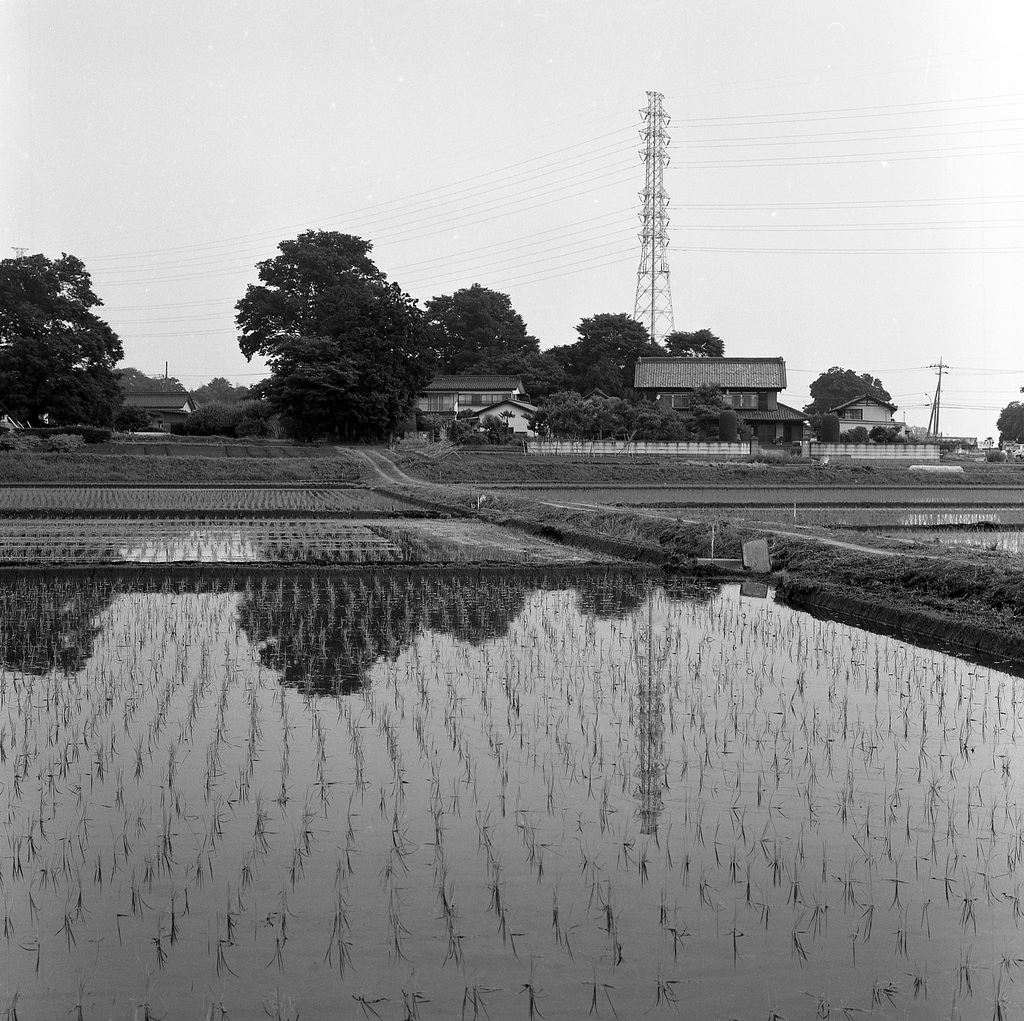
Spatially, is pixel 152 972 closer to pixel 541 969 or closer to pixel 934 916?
pixel 541 969

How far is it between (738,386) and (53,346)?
2949 cm

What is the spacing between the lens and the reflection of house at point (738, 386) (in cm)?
5047

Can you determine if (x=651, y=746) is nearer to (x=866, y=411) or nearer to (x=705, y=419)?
(x=705, y=419)

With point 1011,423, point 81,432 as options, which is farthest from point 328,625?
point 1011,423

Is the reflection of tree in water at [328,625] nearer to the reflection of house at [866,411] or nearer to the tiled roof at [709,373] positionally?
the tiled roof at [709,373]

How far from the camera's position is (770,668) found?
24.8 ft

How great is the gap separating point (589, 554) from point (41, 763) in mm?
10821

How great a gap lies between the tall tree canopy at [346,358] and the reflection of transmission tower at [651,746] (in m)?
35.0

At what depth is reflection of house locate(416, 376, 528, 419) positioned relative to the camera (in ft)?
180

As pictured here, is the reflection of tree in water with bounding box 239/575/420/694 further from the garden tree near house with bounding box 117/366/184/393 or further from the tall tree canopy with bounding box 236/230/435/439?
the garden tree near house with bounding box 117/366/184/393

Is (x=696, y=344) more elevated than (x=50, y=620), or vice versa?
(x=696, y=344)

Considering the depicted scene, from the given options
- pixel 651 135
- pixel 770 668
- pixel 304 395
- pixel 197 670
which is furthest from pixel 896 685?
pixel 651 135

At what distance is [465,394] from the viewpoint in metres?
55.3

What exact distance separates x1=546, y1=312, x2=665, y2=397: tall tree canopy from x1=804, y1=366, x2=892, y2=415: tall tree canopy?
53.7 ft
